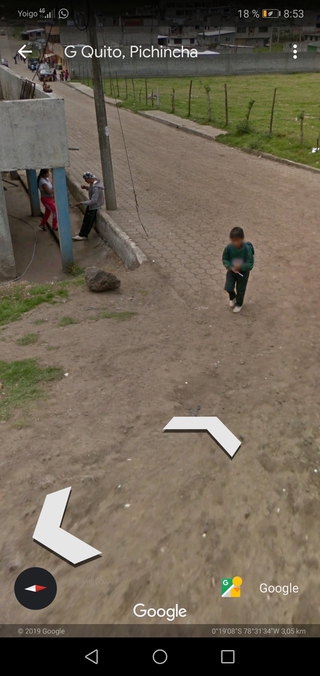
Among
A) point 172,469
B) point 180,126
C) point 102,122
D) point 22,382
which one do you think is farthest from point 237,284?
point 180,126

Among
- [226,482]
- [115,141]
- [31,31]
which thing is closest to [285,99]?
[115,141]

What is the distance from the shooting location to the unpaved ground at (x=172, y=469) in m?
3.04

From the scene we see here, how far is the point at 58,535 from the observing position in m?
3.41

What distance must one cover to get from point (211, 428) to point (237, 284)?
2423mm

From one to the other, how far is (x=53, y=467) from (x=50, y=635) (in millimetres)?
1348

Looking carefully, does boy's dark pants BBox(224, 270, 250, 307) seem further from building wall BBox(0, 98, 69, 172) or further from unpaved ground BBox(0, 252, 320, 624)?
building wall BBox(0, 98, 69, 172)

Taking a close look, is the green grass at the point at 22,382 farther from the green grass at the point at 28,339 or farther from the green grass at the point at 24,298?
the green grass at the point at 24,298

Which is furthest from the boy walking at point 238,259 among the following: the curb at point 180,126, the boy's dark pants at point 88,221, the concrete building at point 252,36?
the concrete building at point 252,36

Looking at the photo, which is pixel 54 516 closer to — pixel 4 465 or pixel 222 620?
pixel 4 465

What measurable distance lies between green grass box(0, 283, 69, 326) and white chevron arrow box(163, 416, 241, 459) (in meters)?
3.34

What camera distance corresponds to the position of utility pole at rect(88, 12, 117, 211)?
28.5ft
